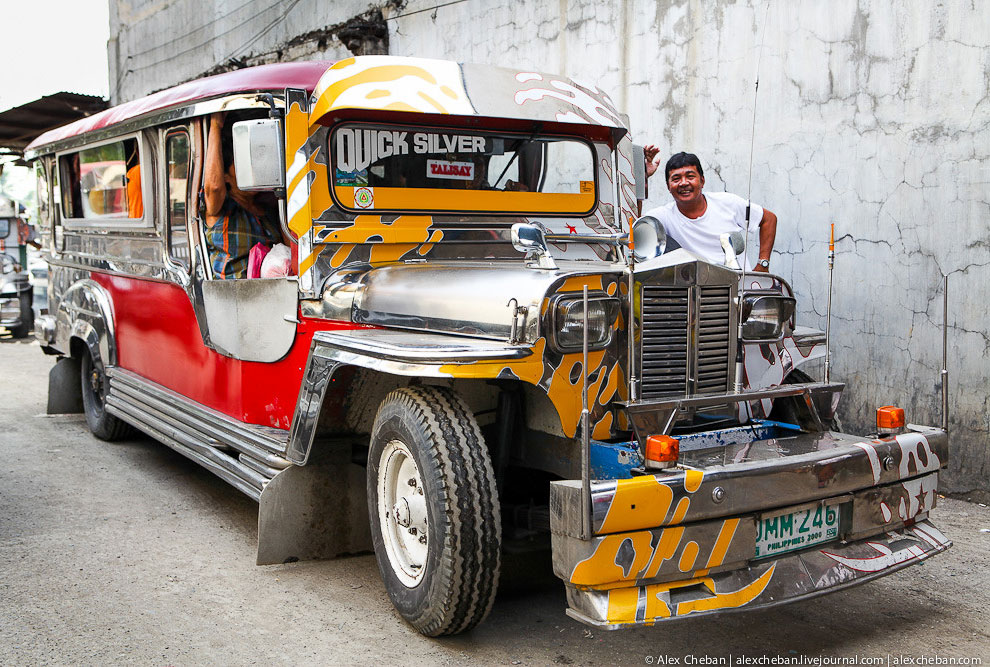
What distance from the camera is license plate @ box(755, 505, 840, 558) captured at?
3098 mm

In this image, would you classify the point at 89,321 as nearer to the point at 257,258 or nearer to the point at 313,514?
the point at 257,258

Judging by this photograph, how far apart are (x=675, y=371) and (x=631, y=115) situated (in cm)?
436

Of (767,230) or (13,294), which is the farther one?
(13,294)

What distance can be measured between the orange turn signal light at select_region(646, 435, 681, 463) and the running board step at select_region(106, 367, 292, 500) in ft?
5.58

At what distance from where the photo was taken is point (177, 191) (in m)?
5.03

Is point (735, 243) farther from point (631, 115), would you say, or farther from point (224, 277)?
point (631, 115)

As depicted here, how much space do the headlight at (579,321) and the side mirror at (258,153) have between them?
1523 millimetres

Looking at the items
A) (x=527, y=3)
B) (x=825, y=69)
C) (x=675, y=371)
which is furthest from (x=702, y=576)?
(x=527, y=3)

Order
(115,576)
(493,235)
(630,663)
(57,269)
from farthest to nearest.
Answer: (57,269) → (493,235) → (115,576) → (630,663)

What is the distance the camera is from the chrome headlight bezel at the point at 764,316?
143 inches

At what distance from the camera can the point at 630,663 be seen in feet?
10.5

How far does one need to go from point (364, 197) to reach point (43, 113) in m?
13.1

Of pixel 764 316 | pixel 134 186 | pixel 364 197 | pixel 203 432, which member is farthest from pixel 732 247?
pixel 134 186

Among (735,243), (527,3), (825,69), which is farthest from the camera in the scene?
(527,3)
